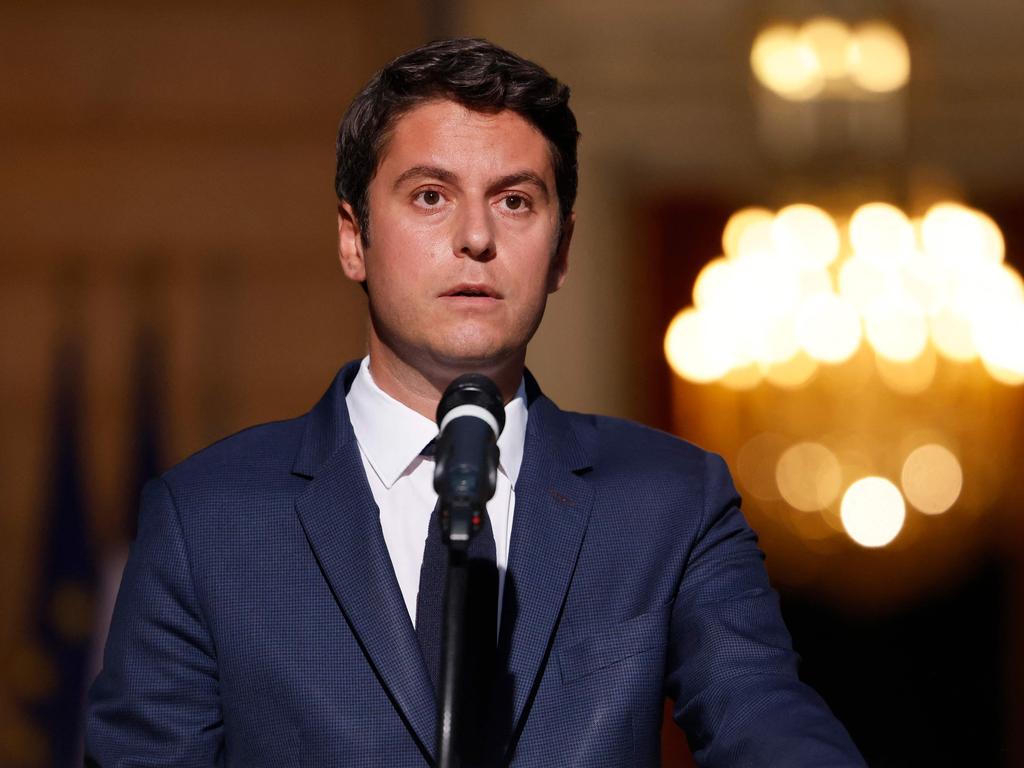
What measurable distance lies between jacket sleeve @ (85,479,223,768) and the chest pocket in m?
0.43

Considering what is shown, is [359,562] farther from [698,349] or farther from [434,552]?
[698,349]

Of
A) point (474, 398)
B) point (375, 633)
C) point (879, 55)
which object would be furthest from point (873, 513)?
A: point (474, 398)

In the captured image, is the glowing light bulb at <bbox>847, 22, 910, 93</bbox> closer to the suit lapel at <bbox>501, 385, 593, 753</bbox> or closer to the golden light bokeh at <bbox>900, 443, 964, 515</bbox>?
the golden light bokeh at <bbox>900, 443, 964, 515</bbox>

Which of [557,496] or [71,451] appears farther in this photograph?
[71,451]

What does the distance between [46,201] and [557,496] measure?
2.92 m

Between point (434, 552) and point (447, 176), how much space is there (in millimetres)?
478

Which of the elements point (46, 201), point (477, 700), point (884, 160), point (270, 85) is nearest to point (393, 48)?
point (270, 85)

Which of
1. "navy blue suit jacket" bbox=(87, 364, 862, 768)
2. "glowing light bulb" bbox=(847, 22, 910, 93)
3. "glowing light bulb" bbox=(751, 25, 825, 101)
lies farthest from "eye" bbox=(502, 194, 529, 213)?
"glowing light bulb" bbox=(847, 22, 910, 93)

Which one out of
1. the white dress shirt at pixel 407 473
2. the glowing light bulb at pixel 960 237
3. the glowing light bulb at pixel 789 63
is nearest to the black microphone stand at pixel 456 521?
the white dress shirt at pixel 407 473

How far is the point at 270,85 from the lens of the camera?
434cm

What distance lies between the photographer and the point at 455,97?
185cm

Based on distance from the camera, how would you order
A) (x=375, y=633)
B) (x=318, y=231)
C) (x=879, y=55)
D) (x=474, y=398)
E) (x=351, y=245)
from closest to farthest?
(x=474, y=398) → (x=375, y=633) → (x=351, y=245) → (x=318, y=231) → (x=879, y=55)

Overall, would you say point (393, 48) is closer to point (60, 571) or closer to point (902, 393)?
point (60, 571)

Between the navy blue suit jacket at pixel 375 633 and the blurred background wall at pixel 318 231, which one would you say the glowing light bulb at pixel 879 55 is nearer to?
the blurred background wall at pixel 318 231
